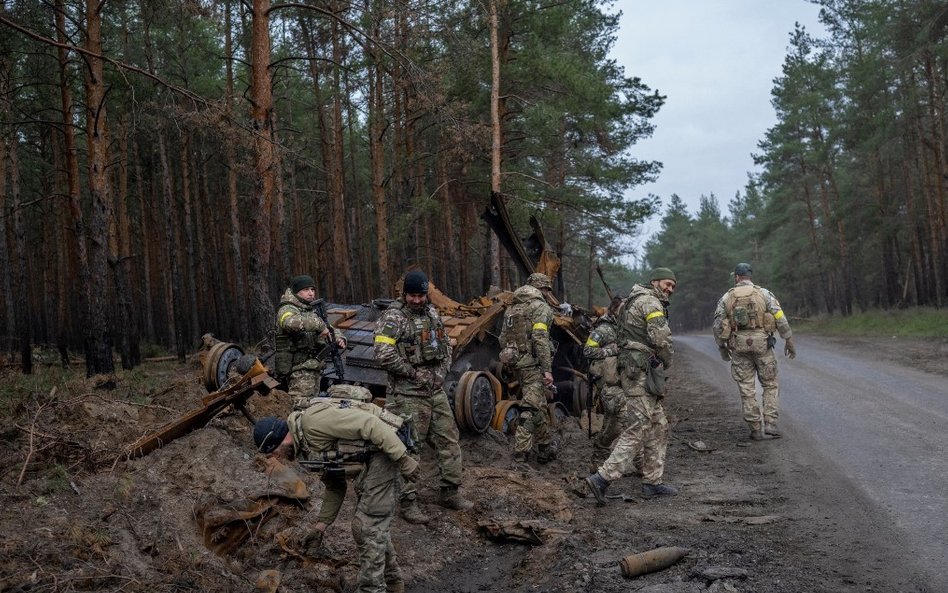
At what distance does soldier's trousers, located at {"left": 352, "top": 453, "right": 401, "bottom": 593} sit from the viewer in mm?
4957

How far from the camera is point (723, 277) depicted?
7200 cm

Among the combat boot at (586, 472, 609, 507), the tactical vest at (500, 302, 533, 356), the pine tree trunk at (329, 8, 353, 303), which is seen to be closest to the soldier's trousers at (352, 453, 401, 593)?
the combat boot at (586, 472, 609, 507)

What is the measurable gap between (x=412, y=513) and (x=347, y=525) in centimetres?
64

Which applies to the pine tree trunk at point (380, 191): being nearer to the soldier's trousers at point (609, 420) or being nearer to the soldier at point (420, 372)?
the soldier's trousers at point (609, 420)

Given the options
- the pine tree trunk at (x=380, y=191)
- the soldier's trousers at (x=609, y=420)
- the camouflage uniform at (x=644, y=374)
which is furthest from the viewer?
the pine tree trunk at (x=380, y=191)

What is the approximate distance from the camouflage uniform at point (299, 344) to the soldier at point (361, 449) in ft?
9.71

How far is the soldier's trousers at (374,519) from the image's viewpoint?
4.96 metres

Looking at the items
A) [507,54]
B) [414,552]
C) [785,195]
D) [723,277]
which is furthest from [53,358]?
[723,277]

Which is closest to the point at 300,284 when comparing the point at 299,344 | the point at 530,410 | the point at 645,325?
the point at 299,344

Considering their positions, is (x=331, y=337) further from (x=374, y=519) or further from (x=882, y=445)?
(x=882, y=445)

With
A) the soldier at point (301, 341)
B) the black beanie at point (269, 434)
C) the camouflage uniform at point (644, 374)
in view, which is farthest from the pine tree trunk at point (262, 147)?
the black beanie at point (269, 434)

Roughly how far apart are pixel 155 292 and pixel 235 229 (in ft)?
43.3

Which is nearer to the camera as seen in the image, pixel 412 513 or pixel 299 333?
pixel 412 513

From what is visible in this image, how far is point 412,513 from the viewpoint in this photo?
6695 mm
